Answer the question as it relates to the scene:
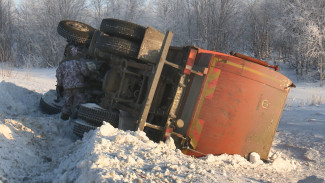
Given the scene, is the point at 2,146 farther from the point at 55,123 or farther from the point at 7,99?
the point at 7,99

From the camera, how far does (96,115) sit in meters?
4.61

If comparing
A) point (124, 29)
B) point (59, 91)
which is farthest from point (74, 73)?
point (124, 29)

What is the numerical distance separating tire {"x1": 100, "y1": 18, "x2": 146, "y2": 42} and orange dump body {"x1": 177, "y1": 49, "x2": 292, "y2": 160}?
94cm

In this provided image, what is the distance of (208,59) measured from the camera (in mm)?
4293

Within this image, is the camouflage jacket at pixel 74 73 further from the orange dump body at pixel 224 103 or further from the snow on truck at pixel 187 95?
the orange dump body at pixel 224 103

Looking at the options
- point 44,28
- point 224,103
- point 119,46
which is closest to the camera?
point 224,103

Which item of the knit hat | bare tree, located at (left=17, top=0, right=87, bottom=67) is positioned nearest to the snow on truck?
the knit hat

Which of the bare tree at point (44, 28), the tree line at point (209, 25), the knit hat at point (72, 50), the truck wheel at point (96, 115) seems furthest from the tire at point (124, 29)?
the bare tree at point (44, 28)

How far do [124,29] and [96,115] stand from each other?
133 cm

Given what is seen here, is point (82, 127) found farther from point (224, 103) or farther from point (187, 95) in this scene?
point (224, 103)

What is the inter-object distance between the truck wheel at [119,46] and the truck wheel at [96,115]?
0.88 m

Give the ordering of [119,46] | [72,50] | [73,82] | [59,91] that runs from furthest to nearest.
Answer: [59,91]
[72,50]
[73,82]
[119,46]

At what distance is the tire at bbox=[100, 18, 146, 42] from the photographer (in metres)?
4.56

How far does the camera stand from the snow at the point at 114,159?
9.23 feet
